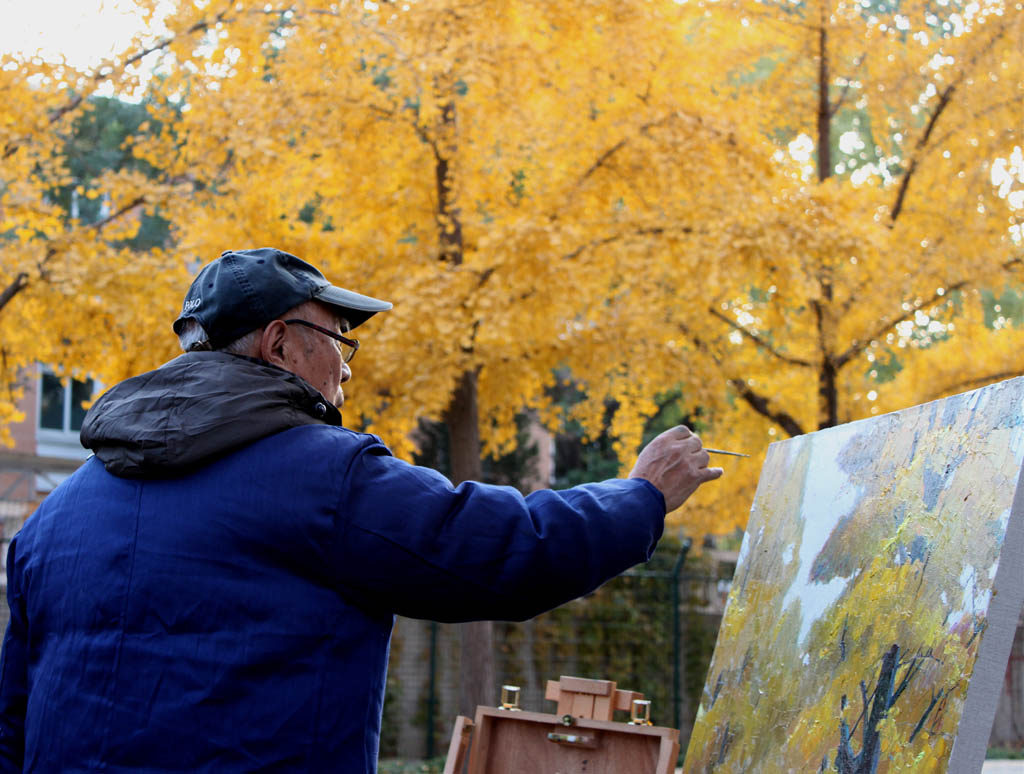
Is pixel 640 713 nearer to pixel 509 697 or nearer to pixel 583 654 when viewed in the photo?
pixel 509 697

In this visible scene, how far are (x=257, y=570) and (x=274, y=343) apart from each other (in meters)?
0.41

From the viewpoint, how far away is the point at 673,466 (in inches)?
71.9

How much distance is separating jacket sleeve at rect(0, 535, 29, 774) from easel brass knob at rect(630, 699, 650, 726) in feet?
5.66

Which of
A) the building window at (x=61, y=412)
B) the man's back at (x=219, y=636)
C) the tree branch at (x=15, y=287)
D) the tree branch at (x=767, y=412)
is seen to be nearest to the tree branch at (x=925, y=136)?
the tree branch at (x=767, y=412)

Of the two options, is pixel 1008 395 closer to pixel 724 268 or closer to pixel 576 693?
pixel 576 693

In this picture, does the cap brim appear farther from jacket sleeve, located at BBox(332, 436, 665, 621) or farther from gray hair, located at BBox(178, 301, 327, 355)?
jacket sleeve, located at BBox(332, 436, 665, 621)

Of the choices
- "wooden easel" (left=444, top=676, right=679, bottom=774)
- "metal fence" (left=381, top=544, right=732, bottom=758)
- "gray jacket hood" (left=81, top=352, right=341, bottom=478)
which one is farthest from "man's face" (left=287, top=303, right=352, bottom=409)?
"metal fence" (left=381, top=544, right=732, bottom=758)

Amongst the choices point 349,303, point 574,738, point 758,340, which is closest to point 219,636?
point 349,303

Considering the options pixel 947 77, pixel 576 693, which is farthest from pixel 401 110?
pixel 576 693

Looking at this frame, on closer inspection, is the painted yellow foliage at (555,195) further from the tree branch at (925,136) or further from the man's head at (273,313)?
the man's head at (273,313)

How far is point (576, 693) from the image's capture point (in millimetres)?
3195

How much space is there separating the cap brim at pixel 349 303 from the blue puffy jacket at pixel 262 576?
0.22m

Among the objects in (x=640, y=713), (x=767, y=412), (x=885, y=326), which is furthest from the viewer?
(x=767, y=412)

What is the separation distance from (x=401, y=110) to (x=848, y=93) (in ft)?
15.3
